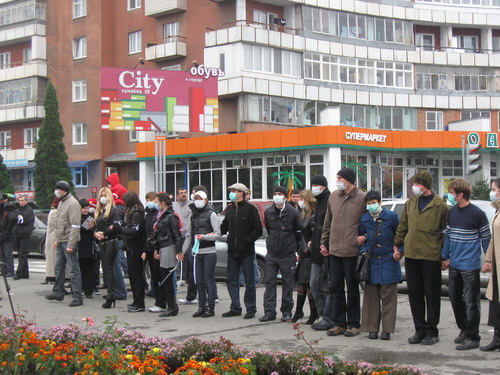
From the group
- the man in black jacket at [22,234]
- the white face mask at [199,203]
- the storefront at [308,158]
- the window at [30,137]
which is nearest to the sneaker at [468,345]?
the white face mask at [199,203]

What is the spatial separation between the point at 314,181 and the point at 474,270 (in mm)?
2517

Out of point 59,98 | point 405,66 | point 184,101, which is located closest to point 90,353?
point 184,101

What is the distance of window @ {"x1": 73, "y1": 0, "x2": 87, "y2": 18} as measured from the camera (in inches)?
1935

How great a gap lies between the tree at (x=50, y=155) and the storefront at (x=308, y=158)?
7013 millimetres

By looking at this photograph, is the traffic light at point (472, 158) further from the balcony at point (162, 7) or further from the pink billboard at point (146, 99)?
the balcony at point (162, 7)

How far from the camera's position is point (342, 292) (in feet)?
31.0

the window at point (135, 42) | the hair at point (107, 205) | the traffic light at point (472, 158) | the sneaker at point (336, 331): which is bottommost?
the sneaker at point (336, 331)

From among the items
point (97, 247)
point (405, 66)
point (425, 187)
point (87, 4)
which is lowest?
point (97, 247)

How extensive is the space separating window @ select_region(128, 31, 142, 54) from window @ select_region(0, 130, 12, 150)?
45.8ft

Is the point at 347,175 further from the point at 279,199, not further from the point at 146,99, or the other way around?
the point at 146,99

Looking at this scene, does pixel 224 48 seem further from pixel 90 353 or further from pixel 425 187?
pixel 90 353

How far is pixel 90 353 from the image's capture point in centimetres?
574

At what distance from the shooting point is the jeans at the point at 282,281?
10539 millimetres

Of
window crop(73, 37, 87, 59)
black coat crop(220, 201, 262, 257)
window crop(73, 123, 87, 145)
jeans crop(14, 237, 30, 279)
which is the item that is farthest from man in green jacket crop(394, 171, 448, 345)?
window crop(73, 37, 87, 59)
